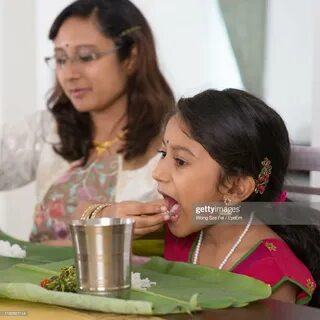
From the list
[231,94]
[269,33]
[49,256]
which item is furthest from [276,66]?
[49,256]

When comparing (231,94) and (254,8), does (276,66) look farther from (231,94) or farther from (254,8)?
(231,94)

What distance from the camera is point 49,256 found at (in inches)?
57.7

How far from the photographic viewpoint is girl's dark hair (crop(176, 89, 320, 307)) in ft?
4.58

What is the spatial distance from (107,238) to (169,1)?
1330 mm

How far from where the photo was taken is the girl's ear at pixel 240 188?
1.42 meters

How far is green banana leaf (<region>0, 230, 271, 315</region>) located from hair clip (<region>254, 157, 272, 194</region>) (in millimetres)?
254

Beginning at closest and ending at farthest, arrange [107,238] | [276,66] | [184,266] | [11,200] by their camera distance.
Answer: [107,238] < [184,266] < [276,66] < [11,200]

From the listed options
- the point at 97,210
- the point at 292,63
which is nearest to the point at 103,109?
the point at 292,63

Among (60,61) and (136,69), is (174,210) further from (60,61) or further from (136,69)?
(60,61)

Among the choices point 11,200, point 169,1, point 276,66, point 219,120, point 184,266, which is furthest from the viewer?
point 11,200

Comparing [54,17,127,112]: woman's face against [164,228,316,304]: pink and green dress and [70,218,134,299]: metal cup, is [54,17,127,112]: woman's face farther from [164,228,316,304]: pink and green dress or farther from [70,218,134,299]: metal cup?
[70,218,134,299]: metal cup

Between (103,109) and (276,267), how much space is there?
1.14 metres

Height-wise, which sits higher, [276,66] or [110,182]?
[276,66]

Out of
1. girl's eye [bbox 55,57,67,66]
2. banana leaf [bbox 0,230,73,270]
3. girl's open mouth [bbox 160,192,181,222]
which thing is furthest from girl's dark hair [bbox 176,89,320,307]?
girl's eye [bbox 55,57,67,66]
